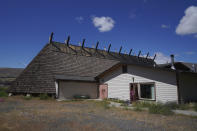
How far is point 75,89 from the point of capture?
72.2 ft

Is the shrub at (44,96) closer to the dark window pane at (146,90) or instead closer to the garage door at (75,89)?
the garage door at (75,89)

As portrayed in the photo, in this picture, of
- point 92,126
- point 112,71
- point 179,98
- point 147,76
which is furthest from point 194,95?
point 92,126

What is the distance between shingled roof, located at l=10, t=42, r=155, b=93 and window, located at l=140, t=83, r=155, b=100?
8.03ft

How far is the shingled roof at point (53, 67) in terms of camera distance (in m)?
21.7

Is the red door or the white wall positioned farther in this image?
the red door

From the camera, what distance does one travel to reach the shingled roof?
21.7 metres

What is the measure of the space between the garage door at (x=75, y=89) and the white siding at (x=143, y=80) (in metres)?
2.92

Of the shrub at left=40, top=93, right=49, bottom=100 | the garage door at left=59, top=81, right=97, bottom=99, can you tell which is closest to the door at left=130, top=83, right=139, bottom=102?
the garage door at left=59, top=81, right=97, bottom=99

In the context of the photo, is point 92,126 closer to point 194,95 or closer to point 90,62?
point 194,95

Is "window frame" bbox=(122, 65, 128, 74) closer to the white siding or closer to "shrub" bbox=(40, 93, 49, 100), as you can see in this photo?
the white siding

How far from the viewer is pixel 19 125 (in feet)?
23.8

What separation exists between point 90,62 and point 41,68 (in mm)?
8235

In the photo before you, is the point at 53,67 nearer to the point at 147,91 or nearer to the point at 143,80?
the point at 143,80

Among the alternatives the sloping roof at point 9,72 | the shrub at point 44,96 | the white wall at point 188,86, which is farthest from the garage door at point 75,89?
the sloping roof at point 9,72
